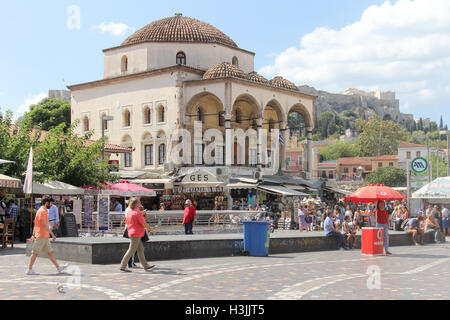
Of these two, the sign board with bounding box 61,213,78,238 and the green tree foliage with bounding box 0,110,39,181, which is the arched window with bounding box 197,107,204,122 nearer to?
the green tree foliage with bounding box 0,110,39,181

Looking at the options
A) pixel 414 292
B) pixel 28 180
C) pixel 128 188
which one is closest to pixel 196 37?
pixel 128 188

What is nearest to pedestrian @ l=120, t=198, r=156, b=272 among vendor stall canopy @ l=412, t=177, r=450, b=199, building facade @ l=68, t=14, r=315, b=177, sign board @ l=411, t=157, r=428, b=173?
vendor stall canopy @ l=412, t=177, r=450, b=199

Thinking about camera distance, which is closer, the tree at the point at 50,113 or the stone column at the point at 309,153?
the stone column at the point at 309,153

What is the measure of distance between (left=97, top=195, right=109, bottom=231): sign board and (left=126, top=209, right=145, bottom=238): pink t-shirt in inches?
466

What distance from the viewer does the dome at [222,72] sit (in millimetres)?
42200

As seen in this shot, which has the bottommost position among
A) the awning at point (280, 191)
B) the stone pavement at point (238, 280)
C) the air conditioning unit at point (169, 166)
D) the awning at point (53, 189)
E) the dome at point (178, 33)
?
the stone pavement at point (238, 280)

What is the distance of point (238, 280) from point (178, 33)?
3756cm

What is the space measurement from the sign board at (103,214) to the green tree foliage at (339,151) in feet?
362

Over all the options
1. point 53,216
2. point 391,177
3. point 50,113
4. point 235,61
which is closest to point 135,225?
point 53,216

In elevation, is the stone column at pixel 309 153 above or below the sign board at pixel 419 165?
above

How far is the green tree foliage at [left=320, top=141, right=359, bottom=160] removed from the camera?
132 metres

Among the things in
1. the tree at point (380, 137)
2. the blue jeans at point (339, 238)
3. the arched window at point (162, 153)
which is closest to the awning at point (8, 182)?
the blue jeans at point (339, 238)

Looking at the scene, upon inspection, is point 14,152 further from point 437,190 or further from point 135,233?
point 437,190

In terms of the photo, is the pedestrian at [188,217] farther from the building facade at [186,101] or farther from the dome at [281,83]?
the dome at [281,83]
